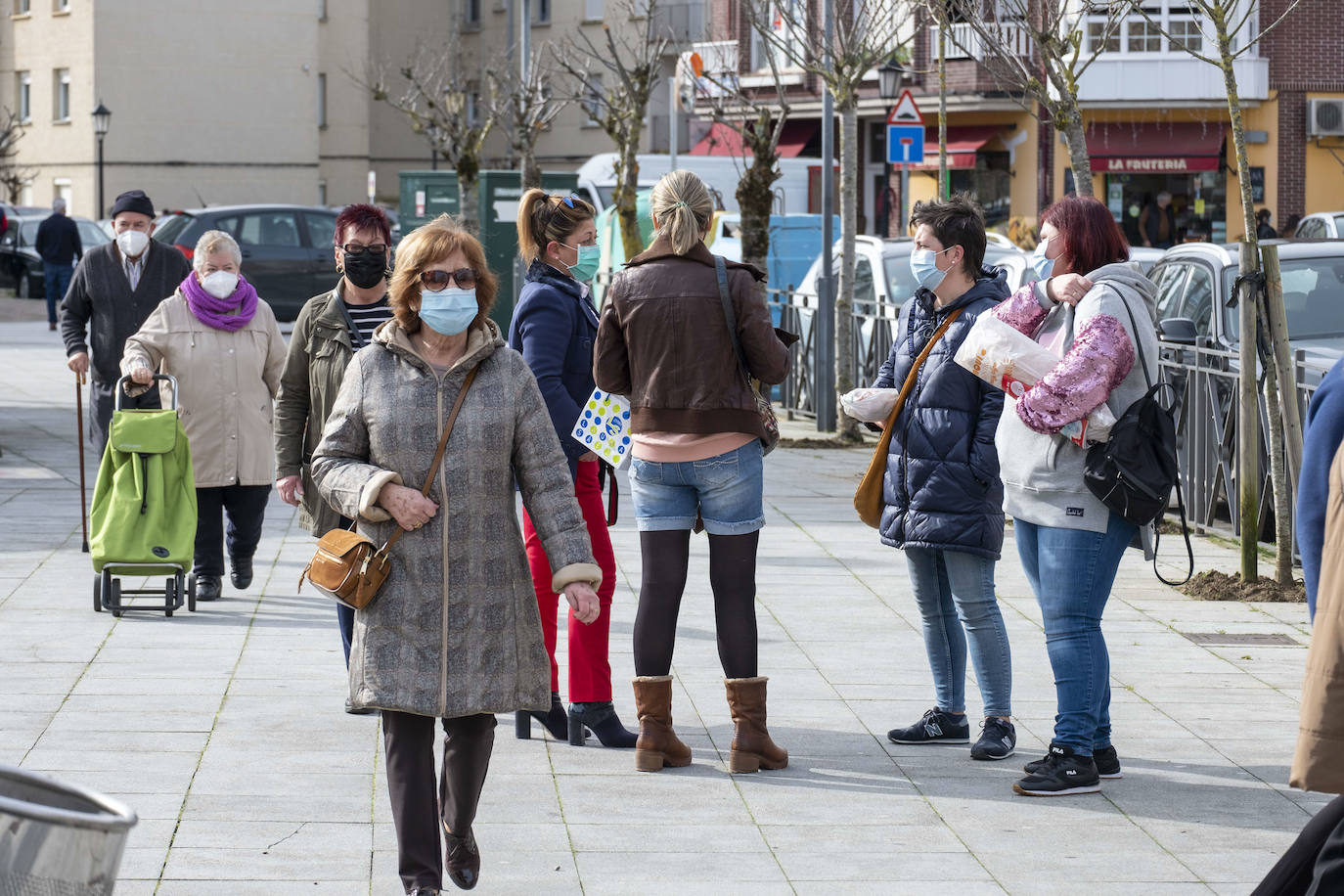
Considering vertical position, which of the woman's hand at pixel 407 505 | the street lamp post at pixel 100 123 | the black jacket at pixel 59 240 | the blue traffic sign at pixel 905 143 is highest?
the street lamp post at pixel 100 123

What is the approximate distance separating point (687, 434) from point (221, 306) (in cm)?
351

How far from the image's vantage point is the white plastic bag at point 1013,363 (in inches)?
235

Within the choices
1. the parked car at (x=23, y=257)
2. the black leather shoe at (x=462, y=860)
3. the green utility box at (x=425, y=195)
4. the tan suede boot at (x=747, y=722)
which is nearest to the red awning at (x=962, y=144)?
the parked car at (x=23, y=257)

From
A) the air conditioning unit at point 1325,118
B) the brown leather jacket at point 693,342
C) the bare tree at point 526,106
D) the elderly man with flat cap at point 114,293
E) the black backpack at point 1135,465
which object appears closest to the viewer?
the black backpack at point 1135,465

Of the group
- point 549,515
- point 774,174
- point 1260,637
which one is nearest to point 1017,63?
point 1260,637

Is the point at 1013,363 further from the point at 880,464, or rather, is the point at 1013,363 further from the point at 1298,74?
the point at 1298,74

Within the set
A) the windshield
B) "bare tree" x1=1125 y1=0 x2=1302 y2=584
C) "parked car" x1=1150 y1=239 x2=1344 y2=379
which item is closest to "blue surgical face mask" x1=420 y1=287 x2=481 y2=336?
"bare tree" x1=1125 y1=0 x2=1302 y2=584

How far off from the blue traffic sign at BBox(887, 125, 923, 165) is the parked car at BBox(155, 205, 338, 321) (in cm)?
1127

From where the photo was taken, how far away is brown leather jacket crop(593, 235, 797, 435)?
6.18 m

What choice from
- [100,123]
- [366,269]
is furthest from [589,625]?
[100,123]

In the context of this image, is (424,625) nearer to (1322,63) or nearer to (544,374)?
(544,374)

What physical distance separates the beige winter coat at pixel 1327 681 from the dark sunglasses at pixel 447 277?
2.09 meters

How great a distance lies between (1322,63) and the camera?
3941 centimetres

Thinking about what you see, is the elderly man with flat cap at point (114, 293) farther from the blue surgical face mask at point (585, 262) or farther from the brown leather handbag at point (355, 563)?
the brown leather handbag at point (355, 563)
